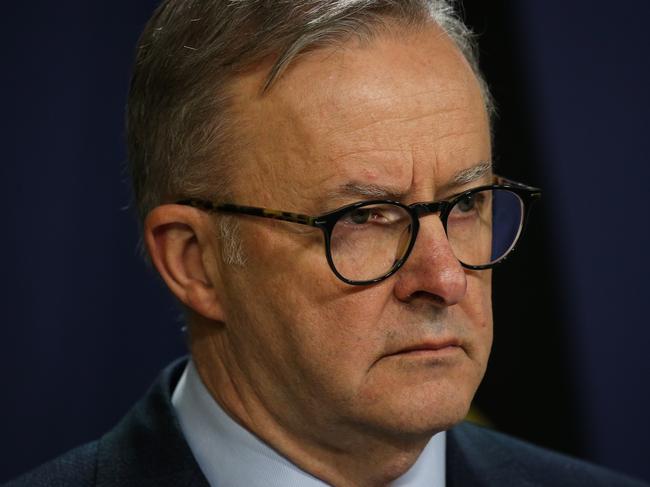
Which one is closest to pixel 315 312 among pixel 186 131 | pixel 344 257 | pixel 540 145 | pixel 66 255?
pixel 344 257

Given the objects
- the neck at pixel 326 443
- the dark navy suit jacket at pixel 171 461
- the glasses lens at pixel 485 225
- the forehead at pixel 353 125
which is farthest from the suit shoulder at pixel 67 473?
the glasses lens at pixel 485 225

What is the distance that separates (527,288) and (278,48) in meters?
1.54

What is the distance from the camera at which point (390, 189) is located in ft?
5.26

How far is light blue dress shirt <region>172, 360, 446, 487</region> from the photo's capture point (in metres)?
1.73

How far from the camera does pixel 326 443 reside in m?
1.71

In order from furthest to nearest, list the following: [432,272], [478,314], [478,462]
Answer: [478,462]
[478,314]
[432,272]

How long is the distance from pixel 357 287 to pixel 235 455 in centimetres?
44

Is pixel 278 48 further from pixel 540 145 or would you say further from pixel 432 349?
pixel 540 145

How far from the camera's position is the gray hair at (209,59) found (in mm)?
1670

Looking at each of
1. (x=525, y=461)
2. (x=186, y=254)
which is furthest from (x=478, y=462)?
(x=186, y=254)

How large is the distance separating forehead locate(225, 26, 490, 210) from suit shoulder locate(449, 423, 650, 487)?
26.7 inches

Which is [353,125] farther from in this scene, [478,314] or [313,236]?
[478,314]

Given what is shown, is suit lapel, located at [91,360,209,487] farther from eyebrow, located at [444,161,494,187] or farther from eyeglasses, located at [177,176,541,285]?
eyebrow, located at [444,161,494,187]

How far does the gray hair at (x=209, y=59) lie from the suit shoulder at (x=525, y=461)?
75cm
